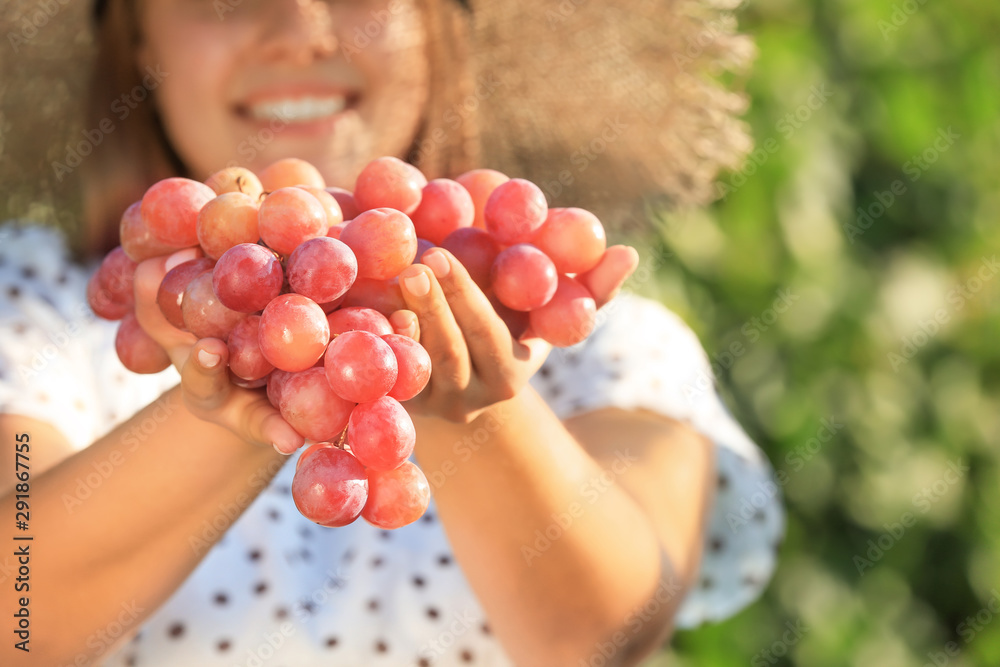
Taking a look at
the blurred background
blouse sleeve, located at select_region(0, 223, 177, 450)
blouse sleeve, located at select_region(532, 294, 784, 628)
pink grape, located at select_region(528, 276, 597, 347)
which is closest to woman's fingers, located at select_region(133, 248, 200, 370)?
pink grape, located at select_region(528, 276, 597, 347)

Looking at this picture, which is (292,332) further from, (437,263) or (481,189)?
(481,189)

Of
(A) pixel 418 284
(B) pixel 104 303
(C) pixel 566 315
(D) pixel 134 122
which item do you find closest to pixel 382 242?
(A) pixel 418 284

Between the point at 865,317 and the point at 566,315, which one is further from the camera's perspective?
the point at 865,317

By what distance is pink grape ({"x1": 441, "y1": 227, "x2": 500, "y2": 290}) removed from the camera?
538 millimetres

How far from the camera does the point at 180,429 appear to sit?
1.92 feet

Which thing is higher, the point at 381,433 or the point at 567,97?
the point at 381,433

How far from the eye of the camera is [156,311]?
0.54 metres

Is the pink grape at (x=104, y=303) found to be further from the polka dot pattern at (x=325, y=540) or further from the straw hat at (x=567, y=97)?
the straw hat at (x=567, y=97)

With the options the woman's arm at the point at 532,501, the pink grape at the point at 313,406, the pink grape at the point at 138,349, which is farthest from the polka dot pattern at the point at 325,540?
the pink grape at the point at 313,406

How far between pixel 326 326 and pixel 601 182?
0.79 m

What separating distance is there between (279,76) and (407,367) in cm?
56

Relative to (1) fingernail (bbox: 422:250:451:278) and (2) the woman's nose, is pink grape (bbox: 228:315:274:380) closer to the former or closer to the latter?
(1) fingernail (bbox: 422:250:451:278)

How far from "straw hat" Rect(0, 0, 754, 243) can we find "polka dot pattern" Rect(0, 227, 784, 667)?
16cm

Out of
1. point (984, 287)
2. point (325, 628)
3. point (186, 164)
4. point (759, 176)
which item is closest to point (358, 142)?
point (186, 164)
